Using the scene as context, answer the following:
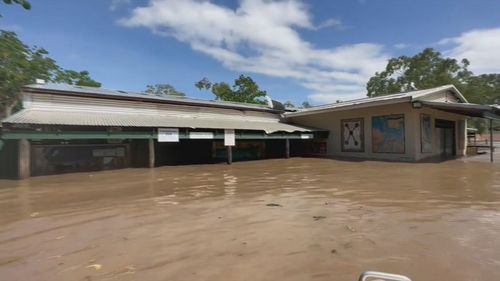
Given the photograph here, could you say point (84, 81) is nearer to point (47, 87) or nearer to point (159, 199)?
point (47, 87)

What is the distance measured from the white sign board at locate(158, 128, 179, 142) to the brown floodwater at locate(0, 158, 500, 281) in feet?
17.5

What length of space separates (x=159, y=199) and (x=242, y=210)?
2.19 meters

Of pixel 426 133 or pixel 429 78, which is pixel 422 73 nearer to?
pixel 429 78

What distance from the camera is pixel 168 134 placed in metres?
14.0

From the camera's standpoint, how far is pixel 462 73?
121 feet

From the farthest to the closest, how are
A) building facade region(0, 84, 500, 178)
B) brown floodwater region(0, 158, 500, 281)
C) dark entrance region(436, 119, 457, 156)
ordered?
dark entrance region(436, 119, 457, 156) < building facade region(0, 84, 500, 178) < brown floodwater region(0, 158, 500, 281)

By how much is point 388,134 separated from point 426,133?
72.2 inches

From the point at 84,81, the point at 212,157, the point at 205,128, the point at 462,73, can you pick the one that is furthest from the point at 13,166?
the point at 462,73

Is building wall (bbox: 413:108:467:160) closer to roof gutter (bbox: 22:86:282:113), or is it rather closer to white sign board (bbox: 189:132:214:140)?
roof gutter (bbox: 22:86:282:113)

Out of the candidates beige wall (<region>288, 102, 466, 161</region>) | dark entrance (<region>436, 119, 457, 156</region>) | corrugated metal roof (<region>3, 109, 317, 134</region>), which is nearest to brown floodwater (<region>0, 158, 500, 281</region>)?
corrugated metal roof (<region>3, 109, 317, 134</region>)

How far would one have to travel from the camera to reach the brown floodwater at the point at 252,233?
3.45 m

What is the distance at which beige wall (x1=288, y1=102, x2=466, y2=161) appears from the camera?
656 inches

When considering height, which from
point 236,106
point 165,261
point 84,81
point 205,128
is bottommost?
point 165,261

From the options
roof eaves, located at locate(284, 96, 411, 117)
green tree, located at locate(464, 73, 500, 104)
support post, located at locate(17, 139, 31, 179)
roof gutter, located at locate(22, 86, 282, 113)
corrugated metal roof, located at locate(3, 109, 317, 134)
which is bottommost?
support post, located at locate(17, 139, 31, 179)
